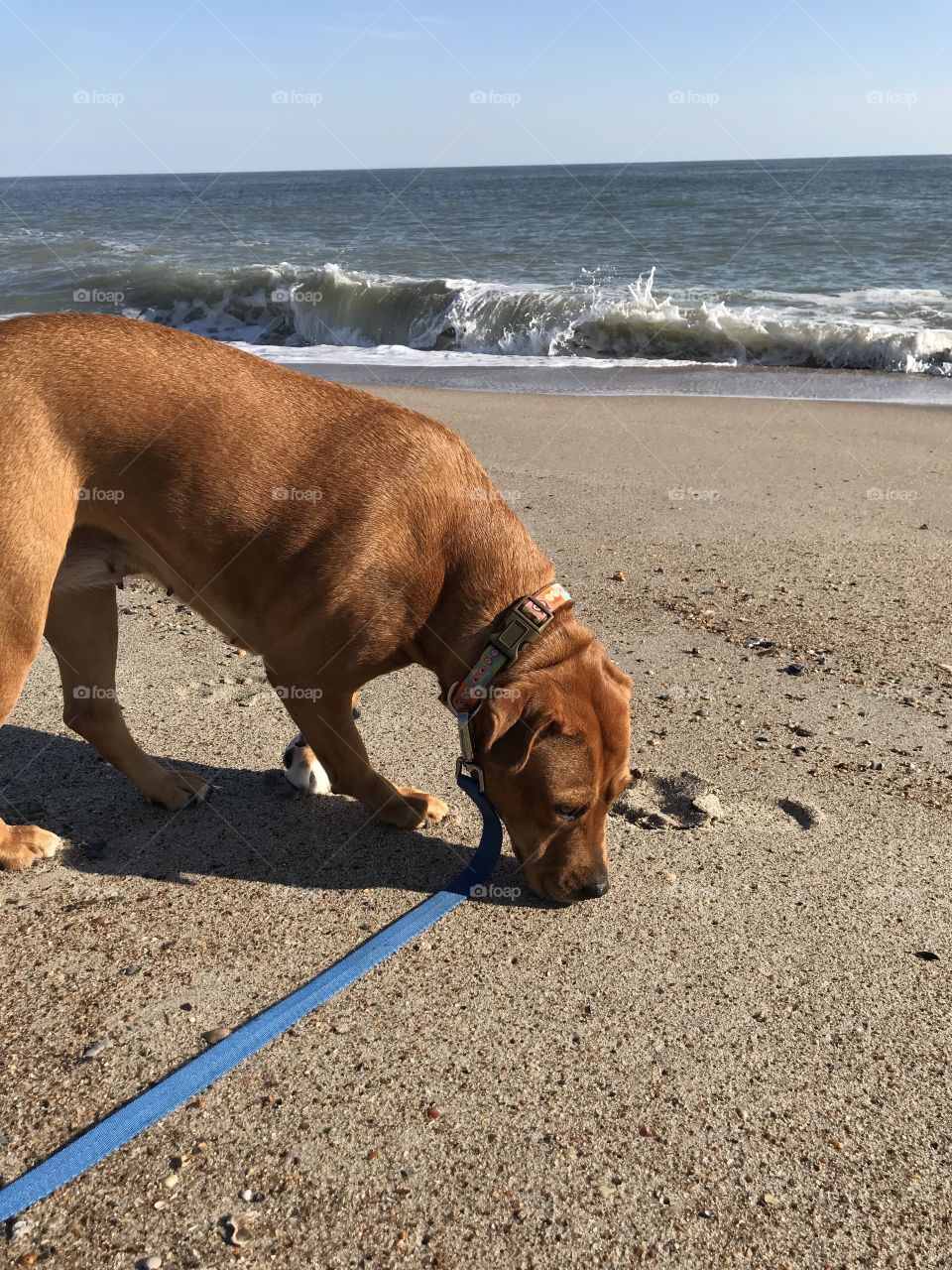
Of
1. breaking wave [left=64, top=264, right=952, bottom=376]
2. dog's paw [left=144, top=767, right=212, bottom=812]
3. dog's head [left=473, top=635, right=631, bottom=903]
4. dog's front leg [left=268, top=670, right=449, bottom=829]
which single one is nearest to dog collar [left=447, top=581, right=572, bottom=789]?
dog's head [left=473, top=635, right=631, bottom=903]

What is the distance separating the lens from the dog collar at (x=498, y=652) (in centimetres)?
305

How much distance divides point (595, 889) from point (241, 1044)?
3.67ft

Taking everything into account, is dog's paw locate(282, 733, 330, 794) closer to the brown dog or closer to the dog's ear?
the brown dog

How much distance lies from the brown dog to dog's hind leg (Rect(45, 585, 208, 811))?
0.28m

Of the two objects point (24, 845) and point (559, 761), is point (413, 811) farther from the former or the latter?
point (24, 845)

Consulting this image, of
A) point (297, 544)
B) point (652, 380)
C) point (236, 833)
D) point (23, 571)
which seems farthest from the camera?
point (652, 380)

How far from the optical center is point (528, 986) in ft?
9.49

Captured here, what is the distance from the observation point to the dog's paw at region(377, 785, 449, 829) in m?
3.61

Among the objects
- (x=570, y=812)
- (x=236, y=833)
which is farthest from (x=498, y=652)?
(x=236, y=833)

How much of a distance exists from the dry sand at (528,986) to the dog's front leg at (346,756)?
0.10 meters

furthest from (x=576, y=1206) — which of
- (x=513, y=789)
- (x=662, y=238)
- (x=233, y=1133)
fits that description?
(x=662, y=238)

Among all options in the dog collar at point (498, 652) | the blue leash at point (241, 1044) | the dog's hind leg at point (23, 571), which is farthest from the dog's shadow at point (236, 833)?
the dog's hind leg at point (23, 571)

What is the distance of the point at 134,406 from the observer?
3.04 meters

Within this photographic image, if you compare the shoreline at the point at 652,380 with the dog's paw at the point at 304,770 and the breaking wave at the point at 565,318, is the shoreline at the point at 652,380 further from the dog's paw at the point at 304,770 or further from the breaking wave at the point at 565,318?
the dog's paw at the point at 304,770
